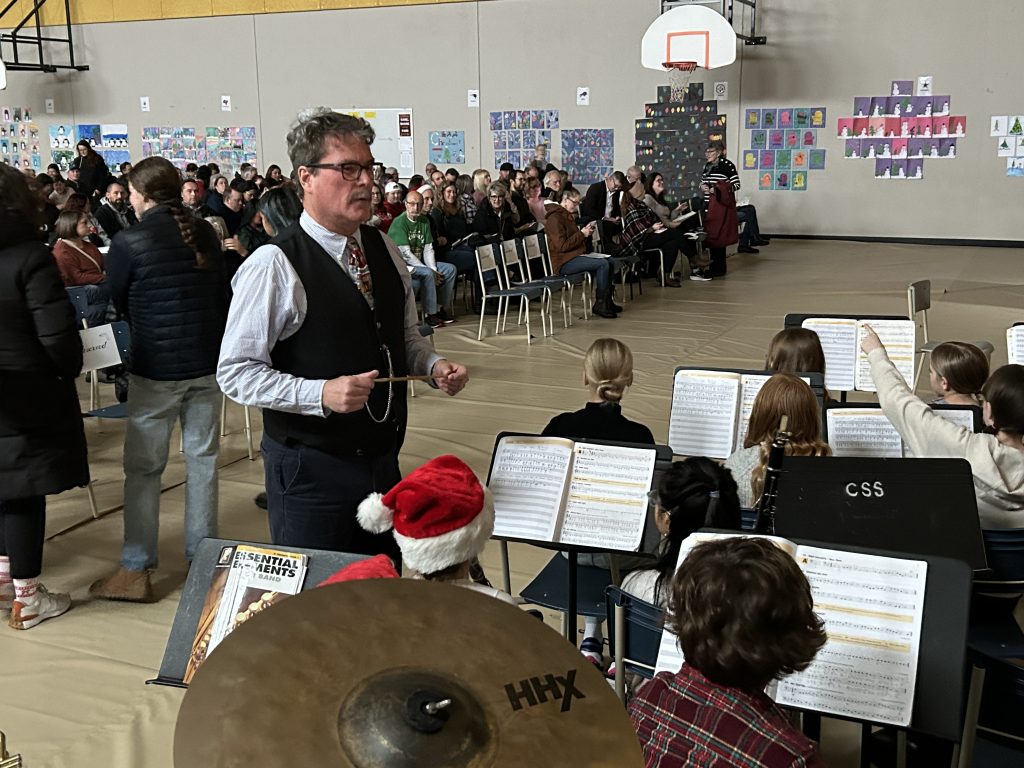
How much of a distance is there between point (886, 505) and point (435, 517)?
120 cm

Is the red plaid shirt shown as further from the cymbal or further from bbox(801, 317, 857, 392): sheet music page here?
bbox(801, 317, 857, 392): sheet music page

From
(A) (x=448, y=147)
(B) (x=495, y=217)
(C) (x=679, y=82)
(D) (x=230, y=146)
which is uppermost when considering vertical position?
(C) (x=679, y=82)

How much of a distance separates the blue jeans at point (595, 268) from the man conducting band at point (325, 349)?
273 inches

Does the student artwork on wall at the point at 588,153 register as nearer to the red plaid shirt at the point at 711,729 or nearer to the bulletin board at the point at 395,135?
the bulletin board at the point at 395,135

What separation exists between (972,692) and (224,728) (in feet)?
5.50

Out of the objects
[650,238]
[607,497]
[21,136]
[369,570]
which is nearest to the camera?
[369,570]

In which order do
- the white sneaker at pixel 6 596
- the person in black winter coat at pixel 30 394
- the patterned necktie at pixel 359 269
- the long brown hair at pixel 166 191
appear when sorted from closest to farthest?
the patterned necktie at pixel 359 269
the person in black winter coat at pixel 30 394
the long brown hair at pixel 166 191
the white sneaker at pixel 6 596

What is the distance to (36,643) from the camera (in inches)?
140

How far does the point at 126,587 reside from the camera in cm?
388

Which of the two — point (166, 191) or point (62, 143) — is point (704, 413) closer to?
point (166, 191)

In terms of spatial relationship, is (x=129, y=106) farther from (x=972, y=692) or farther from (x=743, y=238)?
(x=972, y=692)

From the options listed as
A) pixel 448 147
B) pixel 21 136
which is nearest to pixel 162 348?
pixel 448 147

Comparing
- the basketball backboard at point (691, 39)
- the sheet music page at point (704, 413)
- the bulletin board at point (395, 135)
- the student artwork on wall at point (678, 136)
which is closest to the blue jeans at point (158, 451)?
the sheet music page at point (704, 413)

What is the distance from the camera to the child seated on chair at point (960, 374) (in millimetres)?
3904
